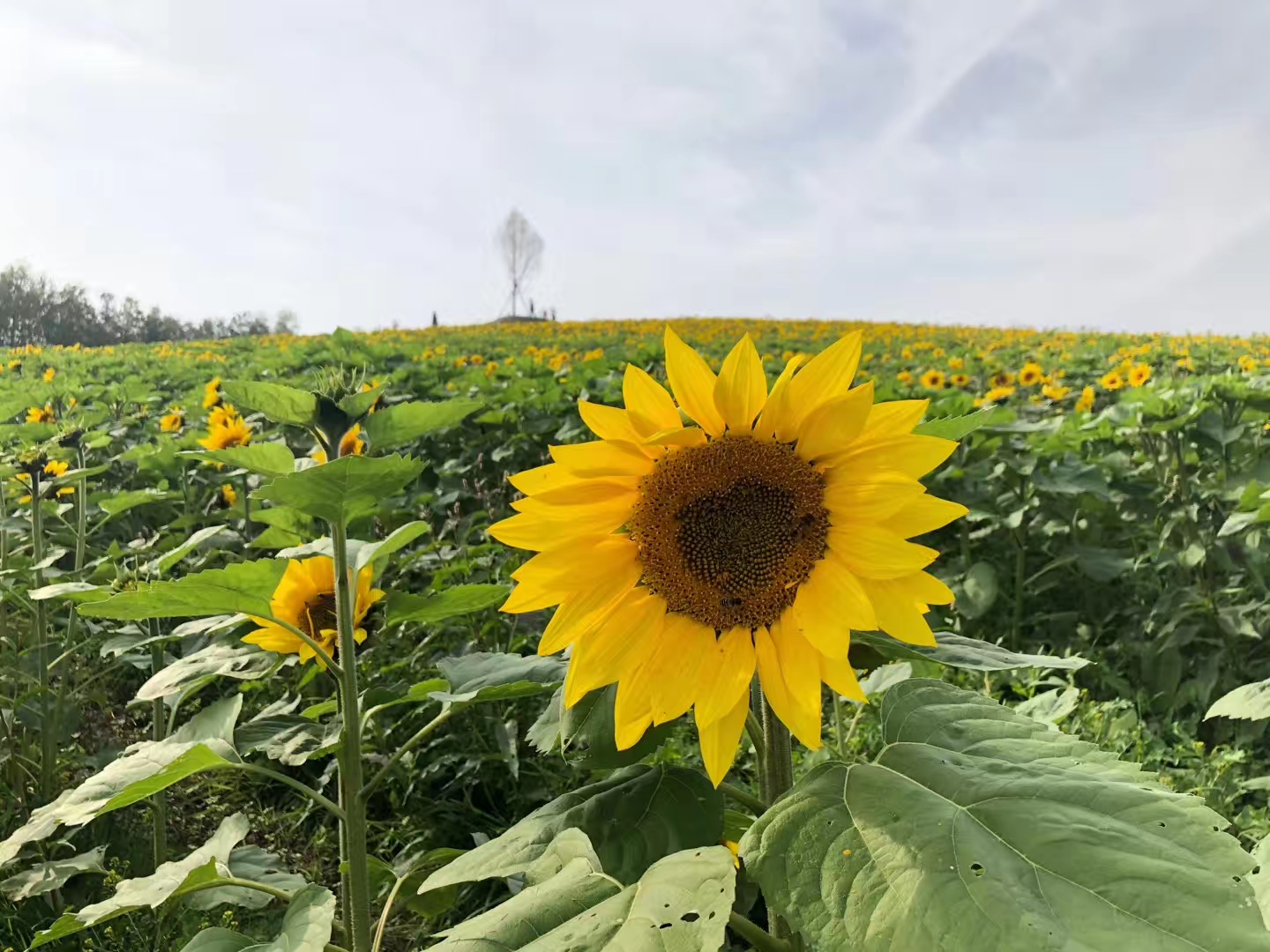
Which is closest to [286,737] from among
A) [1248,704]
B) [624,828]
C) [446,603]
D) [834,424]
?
[446,603]

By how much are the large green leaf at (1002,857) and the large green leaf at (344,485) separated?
70 cm

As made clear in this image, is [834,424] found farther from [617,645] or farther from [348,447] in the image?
[348,447]

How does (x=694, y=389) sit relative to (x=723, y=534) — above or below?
above

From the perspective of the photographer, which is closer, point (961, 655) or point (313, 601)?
point (961, 655)

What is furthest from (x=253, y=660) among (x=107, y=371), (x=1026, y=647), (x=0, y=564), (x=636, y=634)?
(x=107, y=371)

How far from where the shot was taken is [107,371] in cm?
1262

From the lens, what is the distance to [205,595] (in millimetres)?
1202

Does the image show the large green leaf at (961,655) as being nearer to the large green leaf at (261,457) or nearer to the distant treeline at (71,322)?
the large green leaf at (261,457)

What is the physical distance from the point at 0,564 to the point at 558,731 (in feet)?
8.99

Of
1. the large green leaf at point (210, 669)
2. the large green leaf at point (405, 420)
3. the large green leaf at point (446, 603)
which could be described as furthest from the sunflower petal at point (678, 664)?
the large green leaf at point (210, 669)

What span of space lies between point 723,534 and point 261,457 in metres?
0.73

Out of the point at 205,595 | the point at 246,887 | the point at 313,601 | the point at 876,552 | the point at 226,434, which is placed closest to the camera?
the point at 876,552

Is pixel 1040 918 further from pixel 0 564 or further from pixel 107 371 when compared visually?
pixel 107 371

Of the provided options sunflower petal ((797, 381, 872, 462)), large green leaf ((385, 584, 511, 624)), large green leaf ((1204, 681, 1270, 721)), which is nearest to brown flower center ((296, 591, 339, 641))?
large green leaf ((385, 584, 511, 624))
